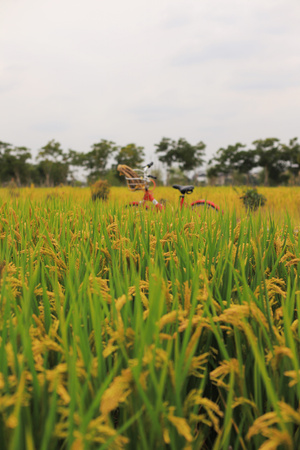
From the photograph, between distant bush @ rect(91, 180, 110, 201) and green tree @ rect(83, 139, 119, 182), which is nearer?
distant bush @ rect(91, 180, 110, 201)

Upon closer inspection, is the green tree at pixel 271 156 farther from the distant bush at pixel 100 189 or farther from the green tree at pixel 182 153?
the distant bush at pixel 100 189

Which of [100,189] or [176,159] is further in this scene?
[176,159]

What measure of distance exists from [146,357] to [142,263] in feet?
2.97

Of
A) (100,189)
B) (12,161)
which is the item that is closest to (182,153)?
(12,161)

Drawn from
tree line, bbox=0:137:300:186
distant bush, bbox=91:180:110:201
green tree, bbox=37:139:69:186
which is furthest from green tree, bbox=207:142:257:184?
distant bush, bbox=91:180:110:201

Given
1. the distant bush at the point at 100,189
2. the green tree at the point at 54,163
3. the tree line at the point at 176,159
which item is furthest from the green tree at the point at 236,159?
the distant bush at the point at 100,189

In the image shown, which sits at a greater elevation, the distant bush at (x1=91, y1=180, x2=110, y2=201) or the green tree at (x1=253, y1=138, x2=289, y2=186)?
the green tree at (x1=253, y1=138, x2=289, y2=186)

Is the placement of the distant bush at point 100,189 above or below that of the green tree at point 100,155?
below

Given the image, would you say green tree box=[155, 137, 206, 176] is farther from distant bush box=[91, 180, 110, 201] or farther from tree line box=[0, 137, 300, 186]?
distant bush box=[91, 180, 110, 201]

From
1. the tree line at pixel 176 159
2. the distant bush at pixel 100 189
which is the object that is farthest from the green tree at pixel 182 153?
the distant bush at pixel 100 189

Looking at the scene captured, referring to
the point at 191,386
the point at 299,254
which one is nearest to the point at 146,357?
the point at 191,386

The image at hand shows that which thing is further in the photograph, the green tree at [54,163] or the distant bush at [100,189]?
the green tree at [54,163]

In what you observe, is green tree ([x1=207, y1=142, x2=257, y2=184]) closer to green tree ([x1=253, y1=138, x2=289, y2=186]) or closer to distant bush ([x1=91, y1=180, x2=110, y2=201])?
green tree ([x1=253, y1=138, x2=289, y2=186])

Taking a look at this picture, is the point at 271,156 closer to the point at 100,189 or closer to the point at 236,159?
the point at 236,159
